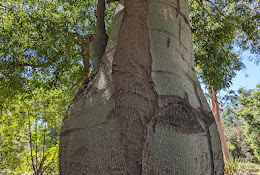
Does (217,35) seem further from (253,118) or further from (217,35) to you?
(253,118)

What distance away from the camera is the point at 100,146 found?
0.82m

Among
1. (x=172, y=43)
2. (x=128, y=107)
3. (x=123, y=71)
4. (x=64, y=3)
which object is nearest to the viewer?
(x=128, y=107)

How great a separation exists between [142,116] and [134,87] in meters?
0.15

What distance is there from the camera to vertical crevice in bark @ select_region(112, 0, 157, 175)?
2.59 feet

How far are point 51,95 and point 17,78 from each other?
4.67ft

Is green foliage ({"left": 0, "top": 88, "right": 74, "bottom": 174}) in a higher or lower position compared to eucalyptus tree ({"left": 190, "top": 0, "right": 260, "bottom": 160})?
lower

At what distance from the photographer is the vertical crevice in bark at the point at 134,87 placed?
0.79m

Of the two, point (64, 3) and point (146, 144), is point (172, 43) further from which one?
point (64, 3)

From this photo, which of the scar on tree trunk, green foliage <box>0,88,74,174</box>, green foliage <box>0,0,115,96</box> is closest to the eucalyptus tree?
green foliage <box>0,0,115,96</box>

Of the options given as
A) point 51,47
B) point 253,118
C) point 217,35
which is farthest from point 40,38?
point 253,118

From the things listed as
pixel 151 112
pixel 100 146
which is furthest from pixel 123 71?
pixel 100 146

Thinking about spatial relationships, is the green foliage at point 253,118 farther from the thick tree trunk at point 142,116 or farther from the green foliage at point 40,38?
the thick tree trunk at point 142,116

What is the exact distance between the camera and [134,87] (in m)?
0.95

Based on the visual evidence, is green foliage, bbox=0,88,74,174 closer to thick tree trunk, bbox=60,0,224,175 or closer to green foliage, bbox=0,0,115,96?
green foliage, bbox=0,0,115,96
